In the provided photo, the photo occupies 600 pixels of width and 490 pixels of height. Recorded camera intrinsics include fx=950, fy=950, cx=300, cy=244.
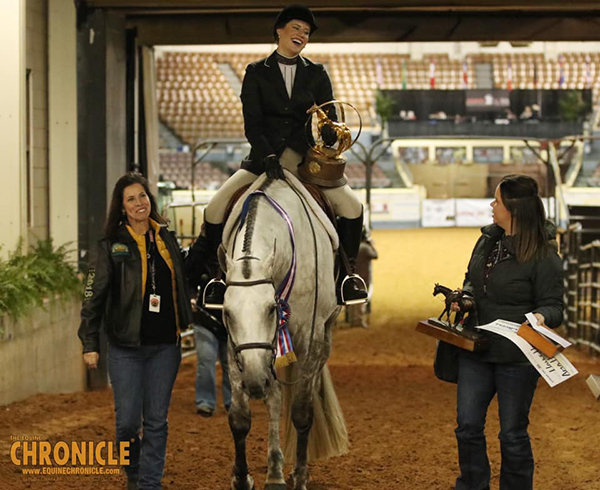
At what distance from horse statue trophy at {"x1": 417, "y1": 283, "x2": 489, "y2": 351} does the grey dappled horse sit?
83 centimetres

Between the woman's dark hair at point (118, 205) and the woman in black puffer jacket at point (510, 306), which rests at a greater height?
the woman's dark hair at point (118, 205)

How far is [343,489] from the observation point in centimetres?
597

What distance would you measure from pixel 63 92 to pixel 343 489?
5.22 metres

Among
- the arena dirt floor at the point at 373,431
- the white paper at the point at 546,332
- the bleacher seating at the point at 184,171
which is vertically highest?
the bleacher seating at the point at 184,171

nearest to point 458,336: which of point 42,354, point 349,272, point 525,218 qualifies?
point 525,218

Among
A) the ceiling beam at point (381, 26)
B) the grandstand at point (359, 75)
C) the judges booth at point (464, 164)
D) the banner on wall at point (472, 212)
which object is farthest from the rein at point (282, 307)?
the grandstand at point (359, 75)

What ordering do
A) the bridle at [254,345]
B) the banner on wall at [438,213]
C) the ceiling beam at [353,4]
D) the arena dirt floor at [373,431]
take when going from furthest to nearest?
the banner on wall at [438,213] < the ceiling beam at [353,4] < the arena dirt floor at [373,431] < the bridle at [254,345]

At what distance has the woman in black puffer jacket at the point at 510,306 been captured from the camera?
15.3 feet

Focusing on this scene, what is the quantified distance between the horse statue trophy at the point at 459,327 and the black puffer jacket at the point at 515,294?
7 centimetres

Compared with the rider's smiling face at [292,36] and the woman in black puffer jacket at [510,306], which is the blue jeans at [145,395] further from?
the rider's smiling face at [292,36]

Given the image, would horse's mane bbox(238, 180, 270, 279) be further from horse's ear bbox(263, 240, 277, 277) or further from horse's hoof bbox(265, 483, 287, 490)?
horse's hoof bbox(265, 483, 287, 490)

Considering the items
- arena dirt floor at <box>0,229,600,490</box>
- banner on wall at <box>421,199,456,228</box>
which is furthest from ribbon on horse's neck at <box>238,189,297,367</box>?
banner on wall at <box>421,199,456,228</box>

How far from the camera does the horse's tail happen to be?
608cm

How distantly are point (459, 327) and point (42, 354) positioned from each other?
475 cm
